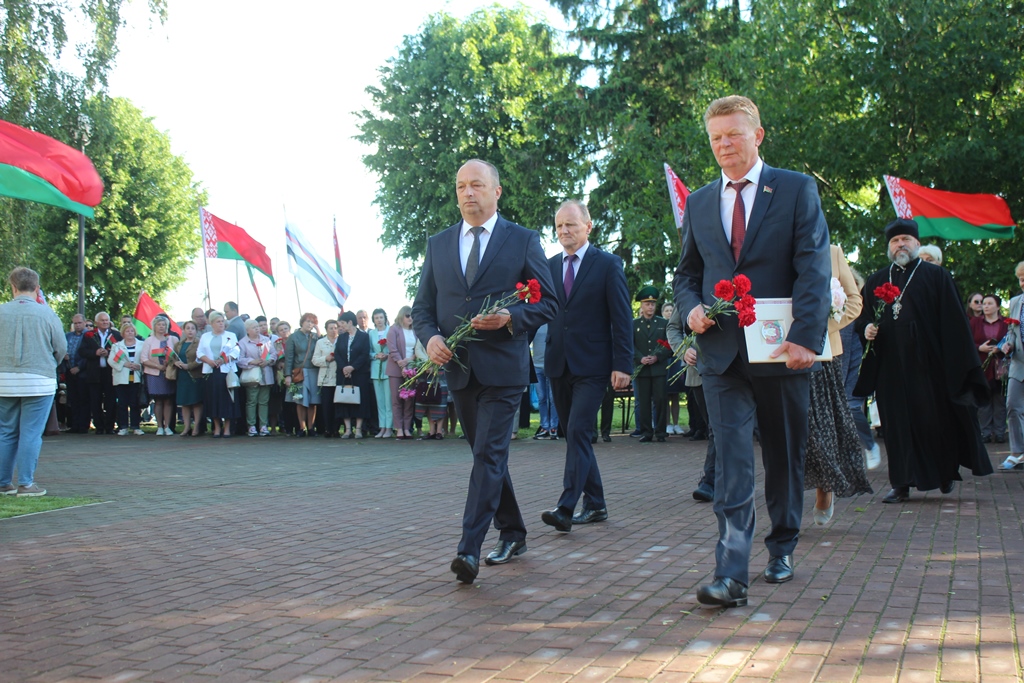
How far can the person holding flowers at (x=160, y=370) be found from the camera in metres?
19.3

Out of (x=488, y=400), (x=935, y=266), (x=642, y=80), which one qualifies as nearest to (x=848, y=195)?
(x=642, y=80)

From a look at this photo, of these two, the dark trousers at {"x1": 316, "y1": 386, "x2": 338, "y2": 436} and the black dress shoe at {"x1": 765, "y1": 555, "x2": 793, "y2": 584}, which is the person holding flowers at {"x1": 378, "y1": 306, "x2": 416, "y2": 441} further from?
the black dress shoe at {"x1": 765, "y1": 555, "x2": 793, "y2": 584}

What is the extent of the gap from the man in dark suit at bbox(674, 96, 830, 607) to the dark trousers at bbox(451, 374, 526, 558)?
114 cm

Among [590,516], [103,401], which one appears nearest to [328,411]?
[103,401]

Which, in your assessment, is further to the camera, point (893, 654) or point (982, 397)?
point (982, 397)

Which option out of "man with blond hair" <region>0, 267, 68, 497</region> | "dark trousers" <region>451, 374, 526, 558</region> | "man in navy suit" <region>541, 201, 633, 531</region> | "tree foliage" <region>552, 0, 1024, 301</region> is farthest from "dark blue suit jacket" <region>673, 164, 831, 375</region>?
"tree foliage" <region>552, 0, 1024, 301</region>

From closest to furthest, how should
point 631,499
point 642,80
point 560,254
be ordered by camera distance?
point 560,254 → point 631,499 → point 642,80

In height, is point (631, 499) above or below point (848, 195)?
below

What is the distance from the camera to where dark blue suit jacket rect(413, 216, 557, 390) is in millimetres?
5625

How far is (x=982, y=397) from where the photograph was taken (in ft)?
26.8

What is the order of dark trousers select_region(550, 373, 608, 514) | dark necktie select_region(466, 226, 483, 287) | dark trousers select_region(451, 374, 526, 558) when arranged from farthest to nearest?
dark trousers select_region(550, 373, 608, 514)
dark necktie select_region(466, 226, 483, 287)
dark trousers select_region(451, 374, 526, 558)

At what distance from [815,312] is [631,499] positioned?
175 inches

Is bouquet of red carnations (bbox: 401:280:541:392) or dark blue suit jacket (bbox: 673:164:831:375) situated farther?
bouquet of red carnations (bbox: 401:280:541:392)

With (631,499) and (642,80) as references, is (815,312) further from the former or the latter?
(642,80)
